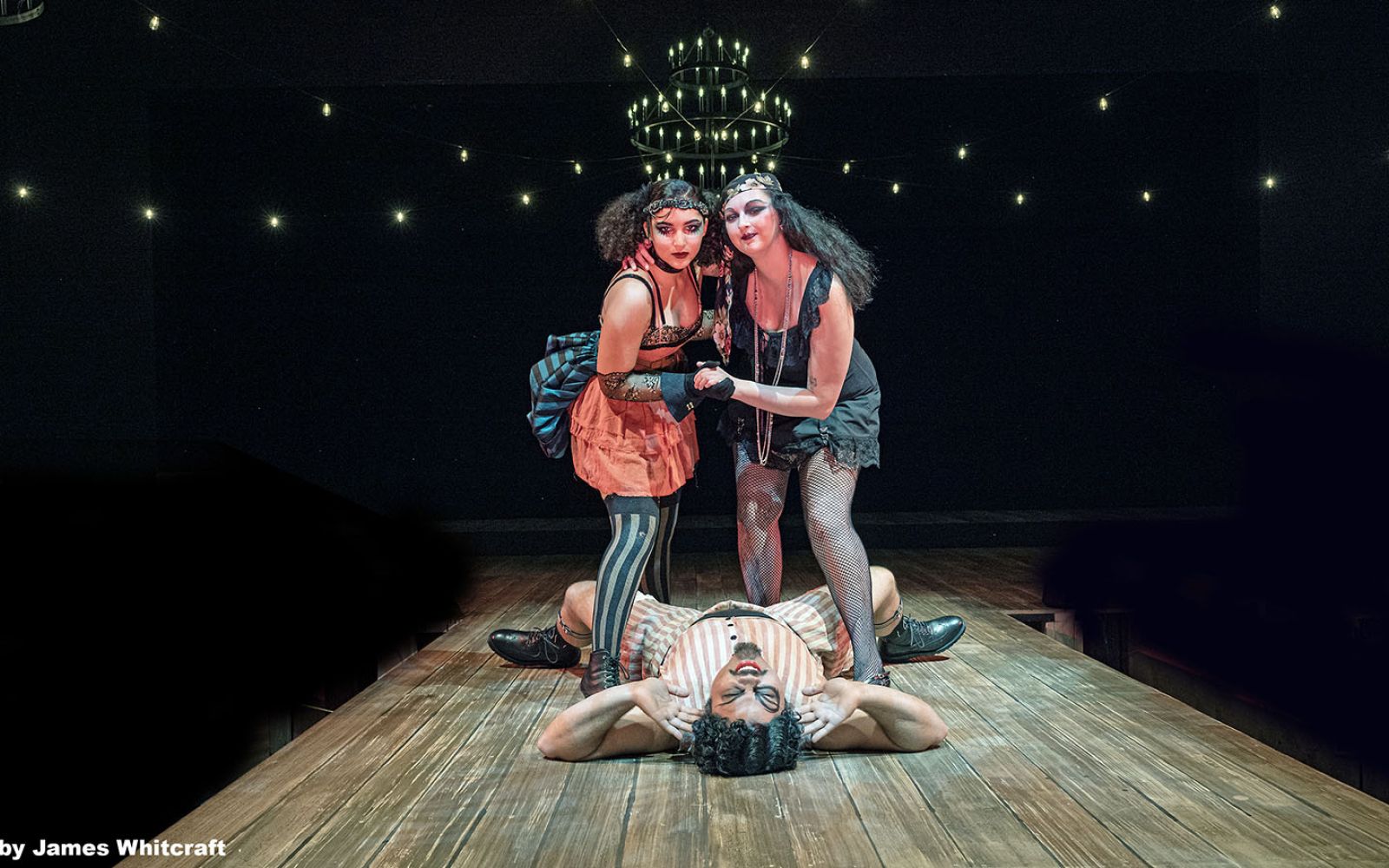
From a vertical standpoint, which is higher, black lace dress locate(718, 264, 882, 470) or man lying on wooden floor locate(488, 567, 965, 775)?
black lace dress locate(718, 264, 882, 470)

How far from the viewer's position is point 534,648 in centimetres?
333

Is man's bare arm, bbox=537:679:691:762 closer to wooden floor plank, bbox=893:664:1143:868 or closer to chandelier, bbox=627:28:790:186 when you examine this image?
wooden floor plank, bbox=893:664:1143:868

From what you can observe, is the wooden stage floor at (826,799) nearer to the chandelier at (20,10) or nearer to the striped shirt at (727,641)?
the striped shirt at (727,641)

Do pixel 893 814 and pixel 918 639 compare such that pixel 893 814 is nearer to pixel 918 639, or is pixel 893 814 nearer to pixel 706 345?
pixel 918 639

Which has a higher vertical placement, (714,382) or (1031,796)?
(714,382)

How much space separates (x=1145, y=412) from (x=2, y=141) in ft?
21.4

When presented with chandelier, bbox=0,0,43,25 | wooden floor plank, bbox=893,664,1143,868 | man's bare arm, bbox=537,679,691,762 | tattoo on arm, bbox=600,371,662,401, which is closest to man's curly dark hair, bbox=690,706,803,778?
man's bare arm, bbox=537,679,691,762

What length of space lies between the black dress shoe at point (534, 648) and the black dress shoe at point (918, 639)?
100 cm

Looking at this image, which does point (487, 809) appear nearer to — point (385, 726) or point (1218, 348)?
point (385, 726)

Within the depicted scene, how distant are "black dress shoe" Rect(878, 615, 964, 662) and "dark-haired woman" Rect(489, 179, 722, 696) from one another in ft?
2.67

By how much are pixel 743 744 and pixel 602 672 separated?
2.20 feet

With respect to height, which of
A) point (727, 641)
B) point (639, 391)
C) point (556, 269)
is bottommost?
point (727, 641)

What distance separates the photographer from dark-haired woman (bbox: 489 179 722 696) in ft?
8.88

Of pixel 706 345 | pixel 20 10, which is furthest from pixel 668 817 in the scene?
pixel 706 345
